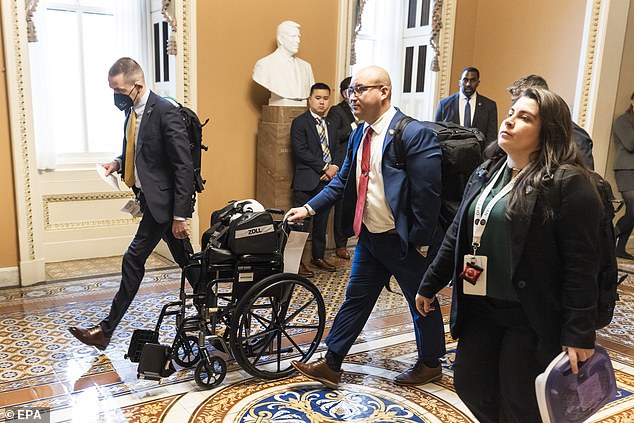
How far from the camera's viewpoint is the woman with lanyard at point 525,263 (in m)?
1.69

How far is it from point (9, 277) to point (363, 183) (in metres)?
3.17

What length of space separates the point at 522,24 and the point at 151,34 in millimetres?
4001

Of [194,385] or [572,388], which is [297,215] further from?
[572,388]

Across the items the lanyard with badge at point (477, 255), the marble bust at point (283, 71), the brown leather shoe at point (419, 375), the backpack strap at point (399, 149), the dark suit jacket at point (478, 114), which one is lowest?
the brown leather shoe at point (419, 375)

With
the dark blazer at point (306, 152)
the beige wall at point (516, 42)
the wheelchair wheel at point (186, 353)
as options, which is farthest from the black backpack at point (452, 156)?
the beige wall at point (516, 42)

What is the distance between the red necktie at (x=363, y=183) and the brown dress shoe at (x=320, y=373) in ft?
2.30

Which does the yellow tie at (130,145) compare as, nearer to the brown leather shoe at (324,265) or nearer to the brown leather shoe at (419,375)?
the brown leather shoe at (419,375)

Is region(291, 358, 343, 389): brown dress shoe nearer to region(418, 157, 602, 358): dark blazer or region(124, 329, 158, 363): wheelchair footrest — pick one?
region(124, 329, 158, 363): wheelchair footrest

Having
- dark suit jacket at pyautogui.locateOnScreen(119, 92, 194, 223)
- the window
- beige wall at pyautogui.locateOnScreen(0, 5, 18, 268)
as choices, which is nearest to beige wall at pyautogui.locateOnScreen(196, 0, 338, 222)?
the window

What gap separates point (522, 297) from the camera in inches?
68.9

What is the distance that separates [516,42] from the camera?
6.72 m

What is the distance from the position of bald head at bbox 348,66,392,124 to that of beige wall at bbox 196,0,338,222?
2798 mm

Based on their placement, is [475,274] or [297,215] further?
[297,215]

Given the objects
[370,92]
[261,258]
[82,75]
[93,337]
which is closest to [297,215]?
[261,258]
